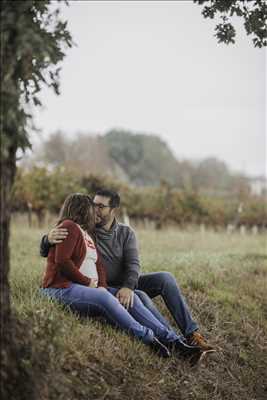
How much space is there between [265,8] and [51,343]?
3.66 metres

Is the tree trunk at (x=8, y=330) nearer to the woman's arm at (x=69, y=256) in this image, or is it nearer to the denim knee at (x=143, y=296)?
the woman's arm at (x=69, y=256)

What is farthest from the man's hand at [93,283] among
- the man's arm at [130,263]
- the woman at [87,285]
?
the man's arm at [130,263]

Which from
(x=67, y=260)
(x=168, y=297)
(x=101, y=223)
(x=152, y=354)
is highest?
(x=101, y=223)

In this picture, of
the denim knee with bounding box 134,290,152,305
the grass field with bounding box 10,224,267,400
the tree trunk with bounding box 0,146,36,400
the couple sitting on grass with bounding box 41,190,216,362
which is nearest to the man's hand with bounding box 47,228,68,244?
the couple sitting on grass with bounding box 41,190,216,362

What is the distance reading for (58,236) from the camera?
5273 millimetres

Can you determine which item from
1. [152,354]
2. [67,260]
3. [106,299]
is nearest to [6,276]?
[67,260]

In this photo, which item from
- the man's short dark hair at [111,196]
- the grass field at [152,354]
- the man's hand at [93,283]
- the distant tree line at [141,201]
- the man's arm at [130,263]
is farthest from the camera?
the distant tree line at [141,201]

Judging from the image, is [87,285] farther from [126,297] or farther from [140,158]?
[140,158]

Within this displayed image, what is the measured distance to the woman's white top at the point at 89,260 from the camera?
5.46 m

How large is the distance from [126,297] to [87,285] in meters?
0.41

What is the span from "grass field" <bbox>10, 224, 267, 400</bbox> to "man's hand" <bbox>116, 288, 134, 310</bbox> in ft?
0.93

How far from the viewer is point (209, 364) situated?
598 cm

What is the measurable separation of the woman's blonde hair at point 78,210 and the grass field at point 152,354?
0.78 metres

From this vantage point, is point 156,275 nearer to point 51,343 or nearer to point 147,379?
point 147,379
